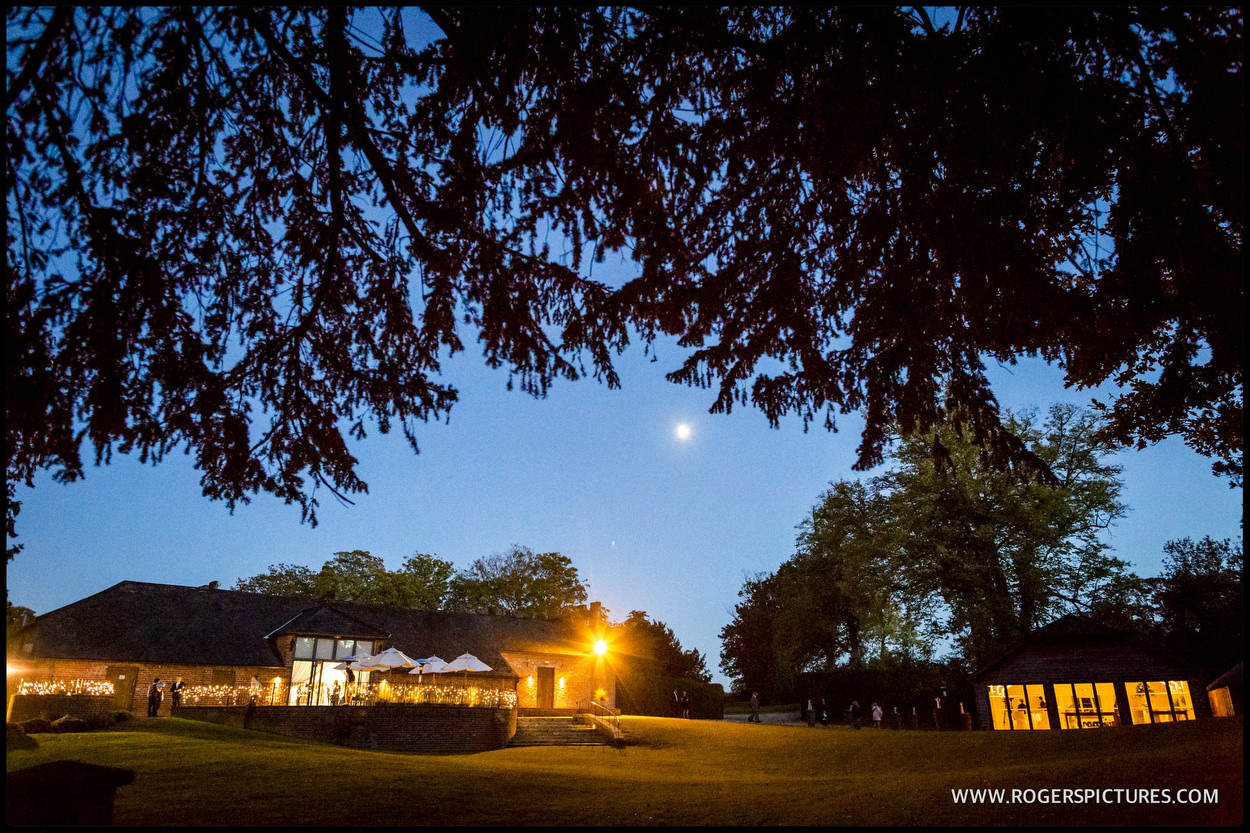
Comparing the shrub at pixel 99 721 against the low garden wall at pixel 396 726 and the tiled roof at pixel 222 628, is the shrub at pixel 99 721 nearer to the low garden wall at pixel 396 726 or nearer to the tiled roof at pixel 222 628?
the low garden wall at pixel 396 726

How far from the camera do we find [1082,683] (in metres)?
27.5

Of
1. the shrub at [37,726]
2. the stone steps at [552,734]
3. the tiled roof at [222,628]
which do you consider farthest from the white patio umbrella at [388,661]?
the shrub at [37,726]

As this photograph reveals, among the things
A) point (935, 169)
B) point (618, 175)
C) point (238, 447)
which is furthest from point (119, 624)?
point (935, 169)

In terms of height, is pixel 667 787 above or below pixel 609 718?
above

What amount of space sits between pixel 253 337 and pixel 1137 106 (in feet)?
31.7

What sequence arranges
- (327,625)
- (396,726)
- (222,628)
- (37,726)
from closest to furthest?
(37,726) → (396,726) → (222,628) → (327,625)

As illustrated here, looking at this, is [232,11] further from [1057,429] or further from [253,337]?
[1057,429]

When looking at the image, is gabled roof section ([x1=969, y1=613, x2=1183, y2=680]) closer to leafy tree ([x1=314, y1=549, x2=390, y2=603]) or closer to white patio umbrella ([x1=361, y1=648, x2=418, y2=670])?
white patio umbrella ([x1=361, y1=648, x2=418, y2=670])

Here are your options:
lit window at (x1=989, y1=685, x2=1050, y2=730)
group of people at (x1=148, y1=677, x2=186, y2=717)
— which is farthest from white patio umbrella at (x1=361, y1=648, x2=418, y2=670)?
lit window at (x1=989, y1=685, x2=1050, y2=730)

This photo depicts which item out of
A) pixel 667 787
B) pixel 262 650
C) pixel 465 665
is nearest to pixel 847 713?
pixel 465 665

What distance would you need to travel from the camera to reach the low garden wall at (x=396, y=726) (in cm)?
2072

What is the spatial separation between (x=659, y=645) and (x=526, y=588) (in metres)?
11.9

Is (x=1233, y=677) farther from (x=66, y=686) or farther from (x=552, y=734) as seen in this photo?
(x=66, y=686)

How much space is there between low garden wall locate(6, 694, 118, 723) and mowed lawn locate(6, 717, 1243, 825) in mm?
6724
